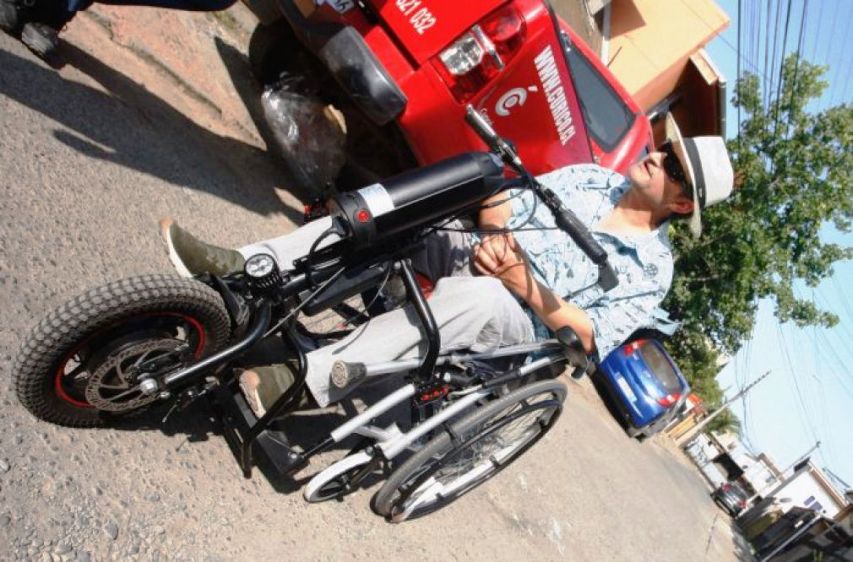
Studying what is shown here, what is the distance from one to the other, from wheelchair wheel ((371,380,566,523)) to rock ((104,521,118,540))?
1067mm

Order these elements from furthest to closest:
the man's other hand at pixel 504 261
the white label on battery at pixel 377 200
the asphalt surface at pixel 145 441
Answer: the man's other hand at pixel 504 261 → the white label on battery at pixel 377 200 → the asphalt surface at pixel 145 441

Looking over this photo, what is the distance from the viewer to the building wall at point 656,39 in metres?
12.8

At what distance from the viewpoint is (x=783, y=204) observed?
44.8ft

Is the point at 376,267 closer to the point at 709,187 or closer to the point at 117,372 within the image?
the point at 117,372

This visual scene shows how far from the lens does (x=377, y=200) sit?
2131mm

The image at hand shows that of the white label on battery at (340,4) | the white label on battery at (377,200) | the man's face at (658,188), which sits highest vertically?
the white label on battery at (340,4)

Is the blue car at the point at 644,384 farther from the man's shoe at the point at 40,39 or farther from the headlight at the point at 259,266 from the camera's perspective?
the man's shoe at the point at 40,39

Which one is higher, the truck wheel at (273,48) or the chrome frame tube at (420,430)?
the truck wheel at (273,48)

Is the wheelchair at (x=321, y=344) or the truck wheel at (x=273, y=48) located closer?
the wheelchair at (x=321, y=344)

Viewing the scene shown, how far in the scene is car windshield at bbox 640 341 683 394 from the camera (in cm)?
777

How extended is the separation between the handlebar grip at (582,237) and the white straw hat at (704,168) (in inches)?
34.8

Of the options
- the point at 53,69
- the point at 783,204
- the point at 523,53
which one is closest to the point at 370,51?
the point at 523,53

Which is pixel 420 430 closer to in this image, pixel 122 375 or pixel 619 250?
pixel 122 375

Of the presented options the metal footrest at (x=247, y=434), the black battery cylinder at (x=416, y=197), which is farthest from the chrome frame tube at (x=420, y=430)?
the black battery cylinder at (x=416, y=197)
